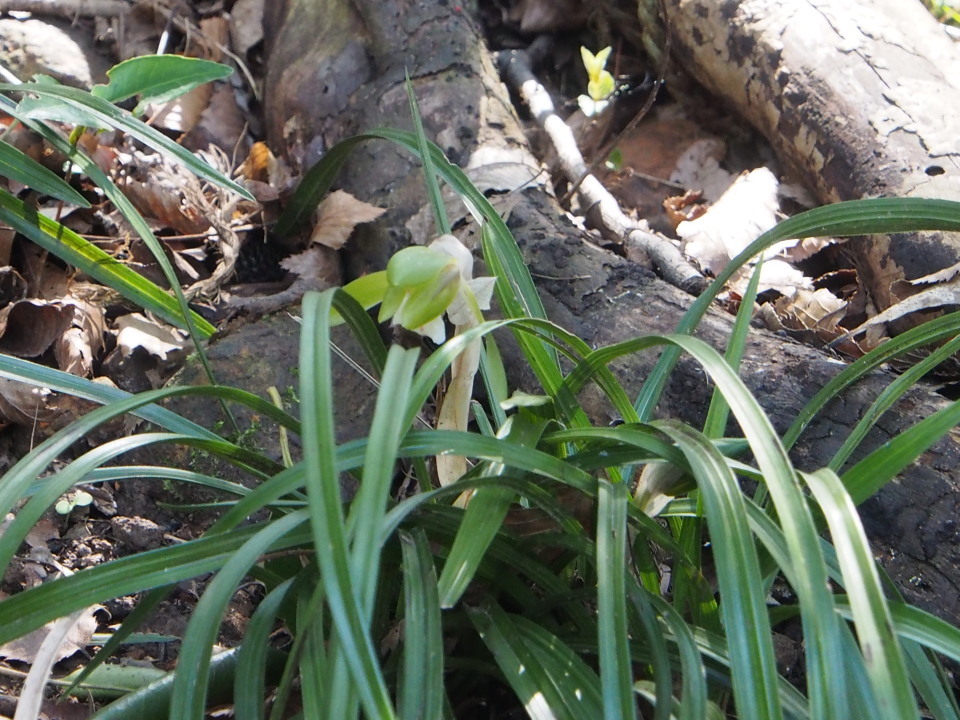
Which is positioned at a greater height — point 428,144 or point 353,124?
point 353,124

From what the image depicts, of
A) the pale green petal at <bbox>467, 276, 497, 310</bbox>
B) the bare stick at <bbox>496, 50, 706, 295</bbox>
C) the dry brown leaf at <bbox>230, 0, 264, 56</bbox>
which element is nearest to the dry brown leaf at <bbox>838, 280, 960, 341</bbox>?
the bare stick at <bbox>496, 50, 706, 295</bbox>

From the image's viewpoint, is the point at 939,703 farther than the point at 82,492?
No

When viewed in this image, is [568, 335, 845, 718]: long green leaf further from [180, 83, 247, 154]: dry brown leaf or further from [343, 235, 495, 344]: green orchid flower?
[180, 83, 247, 154]: dry brown leaf

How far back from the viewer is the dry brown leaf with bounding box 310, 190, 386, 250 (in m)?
2.02

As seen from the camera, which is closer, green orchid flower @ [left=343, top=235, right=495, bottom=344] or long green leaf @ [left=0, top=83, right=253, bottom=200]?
green orchid flower @ [left=343, top=235, right=495, bottom=344]

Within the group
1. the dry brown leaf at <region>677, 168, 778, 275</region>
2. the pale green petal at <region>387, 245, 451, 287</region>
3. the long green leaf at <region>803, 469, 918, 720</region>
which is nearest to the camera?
the long green leaf at <region>803, 469, 918, 720</region>

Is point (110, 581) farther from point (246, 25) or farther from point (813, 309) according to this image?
point (246, 25)

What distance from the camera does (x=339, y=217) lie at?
80.8 inches

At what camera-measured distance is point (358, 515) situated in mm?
744

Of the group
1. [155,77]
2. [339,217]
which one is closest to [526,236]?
[339,217]

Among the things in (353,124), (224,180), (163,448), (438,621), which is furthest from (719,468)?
(353,124)

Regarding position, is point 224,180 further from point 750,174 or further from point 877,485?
point 750,174

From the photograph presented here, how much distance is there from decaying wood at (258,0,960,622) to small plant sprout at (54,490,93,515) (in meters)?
0.88

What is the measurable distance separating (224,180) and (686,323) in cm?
93
